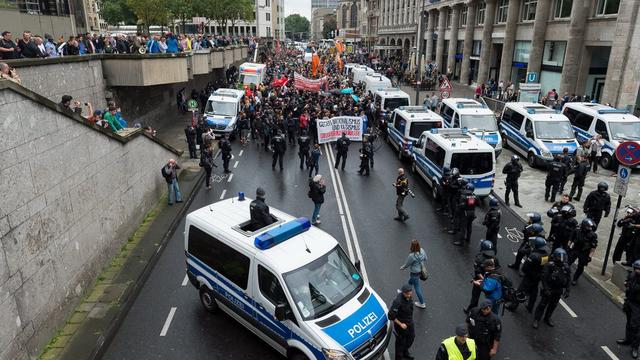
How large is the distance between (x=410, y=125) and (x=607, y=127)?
792 centimetres

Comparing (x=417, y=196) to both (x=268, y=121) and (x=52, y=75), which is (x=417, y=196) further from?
(x=52, y=75)

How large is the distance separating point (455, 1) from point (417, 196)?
126 feet

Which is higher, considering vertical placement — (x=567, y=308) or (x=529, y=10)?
(x=529, y=10)

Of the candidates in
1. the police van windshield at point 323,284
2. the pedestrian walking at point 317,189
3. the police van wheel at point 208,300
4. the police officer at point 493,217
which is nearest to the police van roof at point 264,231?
the police van windshield at point 323,284

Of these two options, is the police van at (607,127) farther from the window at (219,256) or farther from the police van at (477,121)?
the window at (219,256)

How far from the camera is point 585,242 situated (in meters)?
9.48

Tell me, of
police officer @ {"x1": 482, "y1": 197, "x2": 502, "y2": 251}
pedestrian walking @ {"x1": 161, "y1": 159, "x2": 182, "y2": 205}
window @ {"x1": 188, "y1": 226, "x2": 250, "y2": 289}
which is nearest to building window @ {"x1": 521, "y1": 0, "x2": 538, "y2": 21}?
police officer @ {"x1": 482, "y1": 197, "x2": 502, "y2": 251}

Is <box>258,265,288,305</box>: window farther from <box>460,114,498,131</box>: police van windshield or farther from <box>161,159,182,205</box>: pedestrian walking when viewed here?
<box>460,114,498,131</box>: police van windshield

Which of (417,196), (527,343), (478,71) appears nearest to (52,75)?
(417,196)

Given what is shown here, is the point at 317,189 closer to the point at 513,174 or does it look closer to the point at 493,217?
the point at 493,217

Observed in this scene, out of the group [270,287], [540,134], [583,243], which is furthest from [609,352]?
[540,134]

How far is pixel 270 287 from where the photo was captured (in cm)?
702

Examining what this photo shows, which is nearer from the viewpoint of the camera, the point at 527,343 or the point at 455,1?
the point at 527,343

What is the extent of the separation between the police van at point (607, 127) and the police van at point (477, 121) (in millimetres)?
3895
